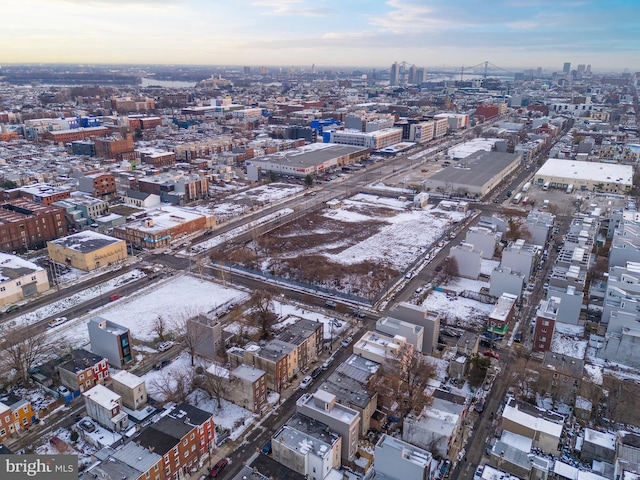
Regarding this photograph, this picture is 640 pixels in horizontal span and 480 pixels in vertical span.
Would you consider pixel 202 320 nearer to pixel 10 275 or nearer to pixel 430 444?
pixel 430 444

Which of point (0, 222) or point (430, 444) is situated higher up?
point (0, 222)

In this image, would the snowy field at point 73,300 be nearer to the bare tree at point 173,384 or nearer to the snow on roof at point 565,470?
the bare tree at point 173,384

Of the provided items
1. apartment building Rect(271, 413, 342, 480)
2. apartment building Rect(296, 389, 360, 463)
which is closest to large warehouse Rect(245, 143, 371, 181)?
apartment building Rect(296, 389, 360, 463)

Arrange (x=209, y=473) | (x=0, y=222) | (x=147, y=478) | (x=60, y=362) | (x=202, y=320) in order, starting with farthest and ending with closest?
(x=0, y=222) < (x=202, y=320) < (x=60, y=362) < (x=209, y=473) < (x=147, y=478)

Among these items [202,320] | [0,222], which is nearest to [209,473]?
[202,320]

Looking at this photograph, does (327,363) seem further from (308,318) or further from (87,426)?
(87,426)
